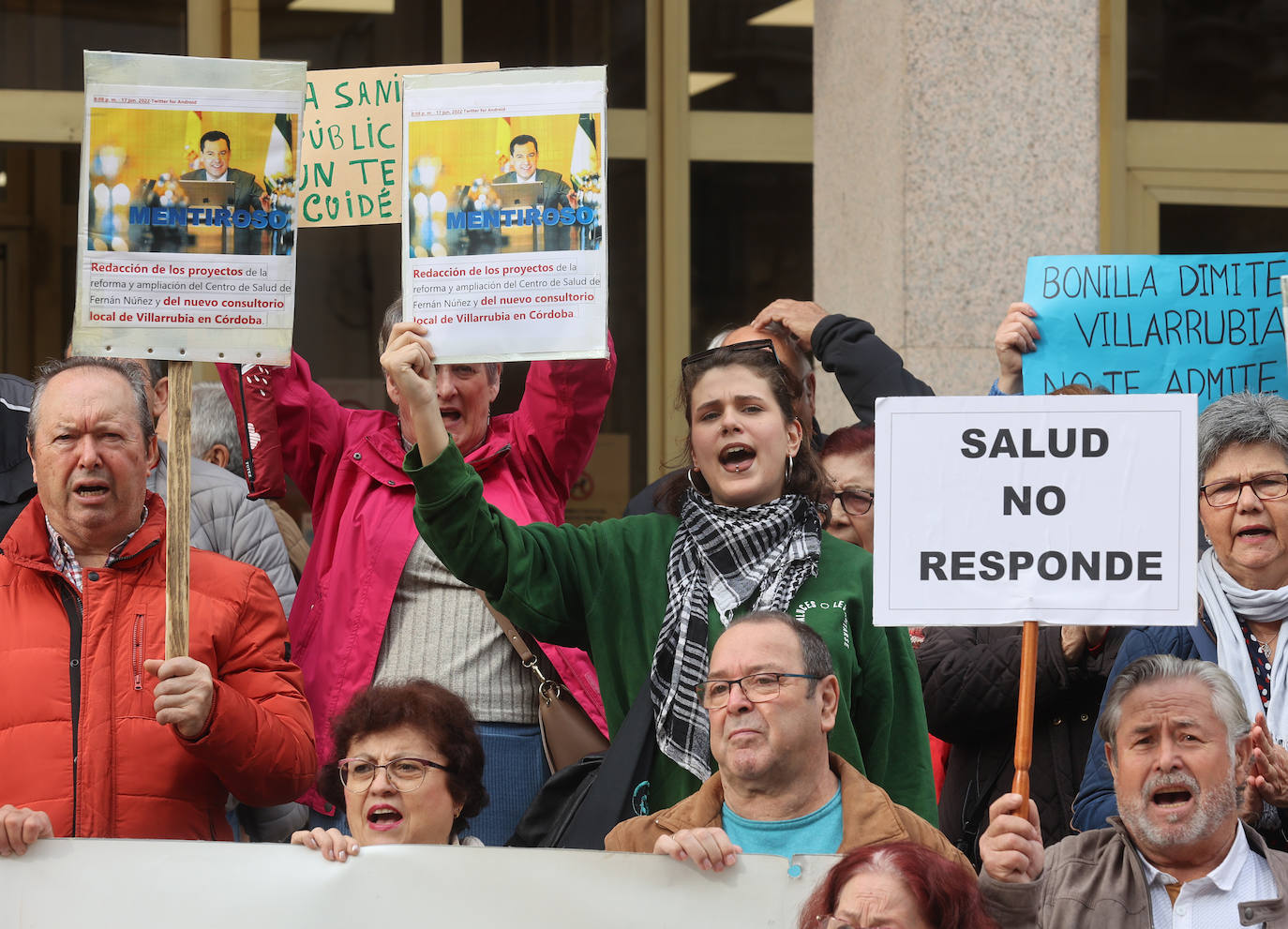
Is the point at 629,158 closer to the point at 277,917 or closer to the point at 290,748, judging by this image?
the point at 290,748

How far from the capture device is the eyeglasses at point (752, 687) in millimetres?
3582

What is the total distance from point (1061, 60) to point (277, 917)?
451 cm

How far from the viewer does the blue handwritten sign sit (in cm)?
483

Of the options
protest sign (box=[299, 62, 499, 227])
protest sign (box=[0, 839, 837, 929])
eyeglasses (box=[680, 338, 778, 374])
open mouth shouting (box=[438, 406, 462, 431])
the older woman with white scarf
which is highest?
protest sign (box=[299, 62, 499, 227])

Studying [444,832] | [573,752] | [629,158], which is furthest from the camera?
[629,158]

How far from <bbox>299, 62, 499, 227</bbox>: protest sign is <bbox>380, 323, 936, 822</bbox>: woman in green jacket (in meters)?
1.22

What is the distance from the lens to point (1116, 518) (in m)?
3.56

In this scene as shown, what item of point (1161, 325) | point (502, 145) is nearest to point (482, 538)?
point (502, 145)

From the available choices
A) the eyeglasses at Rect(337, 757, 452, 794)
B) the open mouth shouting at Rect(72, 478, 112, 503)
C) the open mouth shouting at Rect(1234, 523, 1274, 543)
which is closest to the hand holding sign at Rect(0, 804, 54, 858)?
the eyeglasses at Rect(337, 757, 452, 794)

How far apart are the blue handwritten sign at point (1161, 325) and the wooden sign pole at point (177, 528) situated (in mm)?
2156

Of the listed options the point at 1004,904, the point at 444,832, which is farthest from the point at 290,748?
the point at 1004,904

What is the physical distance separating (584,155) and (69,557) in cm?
142

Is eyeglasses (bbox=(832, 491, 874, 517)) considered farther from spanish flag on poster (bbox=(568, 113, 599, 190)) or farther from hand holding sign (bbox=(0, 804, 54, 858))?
hand holding sign (bbox=(0, 804, 54, 858))

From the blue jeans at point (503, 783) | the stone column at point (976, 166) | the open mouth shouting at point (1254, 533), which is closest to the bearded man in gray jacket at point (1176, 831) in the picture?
the open mouth shouting at point (1254, 533)
